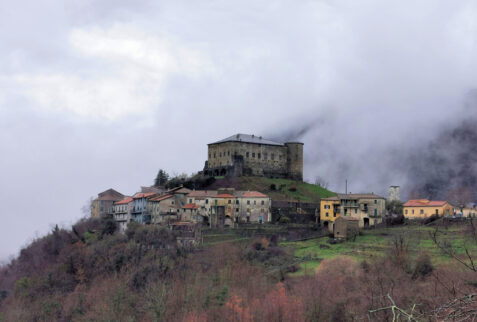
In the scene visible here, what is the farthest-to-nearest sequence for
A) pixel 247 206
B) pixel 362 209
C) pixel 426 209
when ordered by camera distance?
pixel 247 206 → pixel 362 209 → pixel 426 209

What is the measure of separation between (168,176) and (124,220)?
16.5 m

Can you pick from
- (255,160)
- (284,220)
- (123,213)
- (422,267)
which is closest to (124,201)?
(123,213)

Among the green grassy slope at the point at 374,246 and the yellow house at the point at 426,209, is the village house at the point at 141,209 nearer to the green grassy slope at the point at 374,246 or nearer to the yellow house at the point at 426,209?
the green grassy slope at the point at 374,246

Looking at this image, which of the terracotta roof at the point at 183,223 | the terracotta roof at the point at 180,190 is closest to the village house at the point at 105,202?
the terracotta roof at the point at 180,190

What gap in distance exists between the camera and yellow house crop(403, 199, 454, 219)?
71.8 m

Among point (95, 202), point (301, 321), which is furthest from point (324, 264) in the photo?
point (95, 202)

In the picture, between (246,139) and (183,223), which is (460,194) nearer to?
(246,139)

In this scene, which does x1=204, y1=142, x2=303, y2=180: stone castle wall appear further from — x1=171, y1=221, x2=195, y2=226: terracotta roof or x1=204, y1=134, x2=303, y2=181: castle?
x1=171, y1=221, x2=195, y2=226: terracotta roof

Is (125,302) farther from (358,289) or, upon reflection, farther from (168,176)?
(168,176)

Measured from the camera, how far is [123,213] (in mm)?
83250

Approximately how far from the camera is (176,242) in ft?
228

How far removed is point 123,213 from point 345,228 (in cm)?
2974

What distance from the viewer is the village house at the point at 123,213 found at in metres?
81.6

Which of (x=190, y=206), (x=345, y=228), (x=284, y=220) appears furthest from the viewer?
(x=284, y=220)
